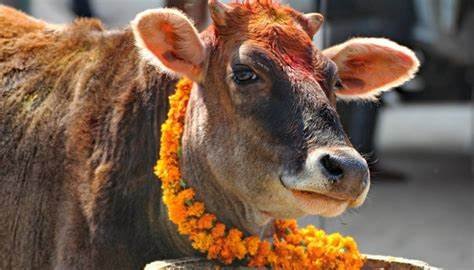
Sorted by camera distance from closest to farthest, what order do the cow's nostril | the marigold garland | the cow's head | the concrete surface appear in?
the cow's nostril, the cow's head, the marigold garland, the concrete surface

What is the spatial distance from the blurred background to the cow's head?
4.18 feet

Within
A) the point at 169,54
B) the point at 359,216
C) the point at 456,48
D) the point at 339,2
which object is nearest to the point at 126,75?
the point at 169,54

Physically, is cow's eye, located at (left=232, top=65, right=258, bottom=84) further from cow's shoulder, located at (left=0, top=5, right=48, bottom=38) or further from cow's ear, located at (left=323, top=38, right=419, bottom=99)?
cow's shoulder, located at (left=0, top=5, right=48, bottom=38)

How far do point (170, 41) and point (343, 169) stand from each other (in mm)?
961

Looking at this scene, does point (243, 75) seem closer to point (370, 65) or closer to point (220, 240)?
point (220, 240)

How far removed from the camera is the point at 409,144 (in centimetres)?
1451

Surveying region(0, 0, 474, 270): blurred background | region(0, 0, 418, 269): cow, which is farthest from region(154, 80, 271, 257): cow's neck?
region(0, 0, 474, 270): blurred background

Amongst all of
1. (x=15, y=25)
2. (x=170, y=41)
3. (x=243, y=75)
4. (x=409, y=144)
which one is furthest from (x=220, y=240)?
(x=409, y=144)

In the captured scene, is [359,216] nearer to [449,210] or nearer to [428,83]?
[449,210]

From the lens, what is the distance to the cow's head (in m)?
3.77

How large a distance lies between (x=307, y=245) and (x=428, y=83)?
10.4m

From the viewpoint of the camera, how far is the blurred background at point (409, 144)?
819 centimetres

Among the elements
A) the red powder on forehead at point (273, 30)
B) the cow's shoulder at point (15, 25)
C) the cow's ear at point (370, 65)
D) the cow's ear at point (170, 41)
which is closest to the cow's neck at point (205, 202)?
the cow's ear at point (170, 41)

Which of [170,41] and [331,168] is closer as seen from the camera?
[331,168]
